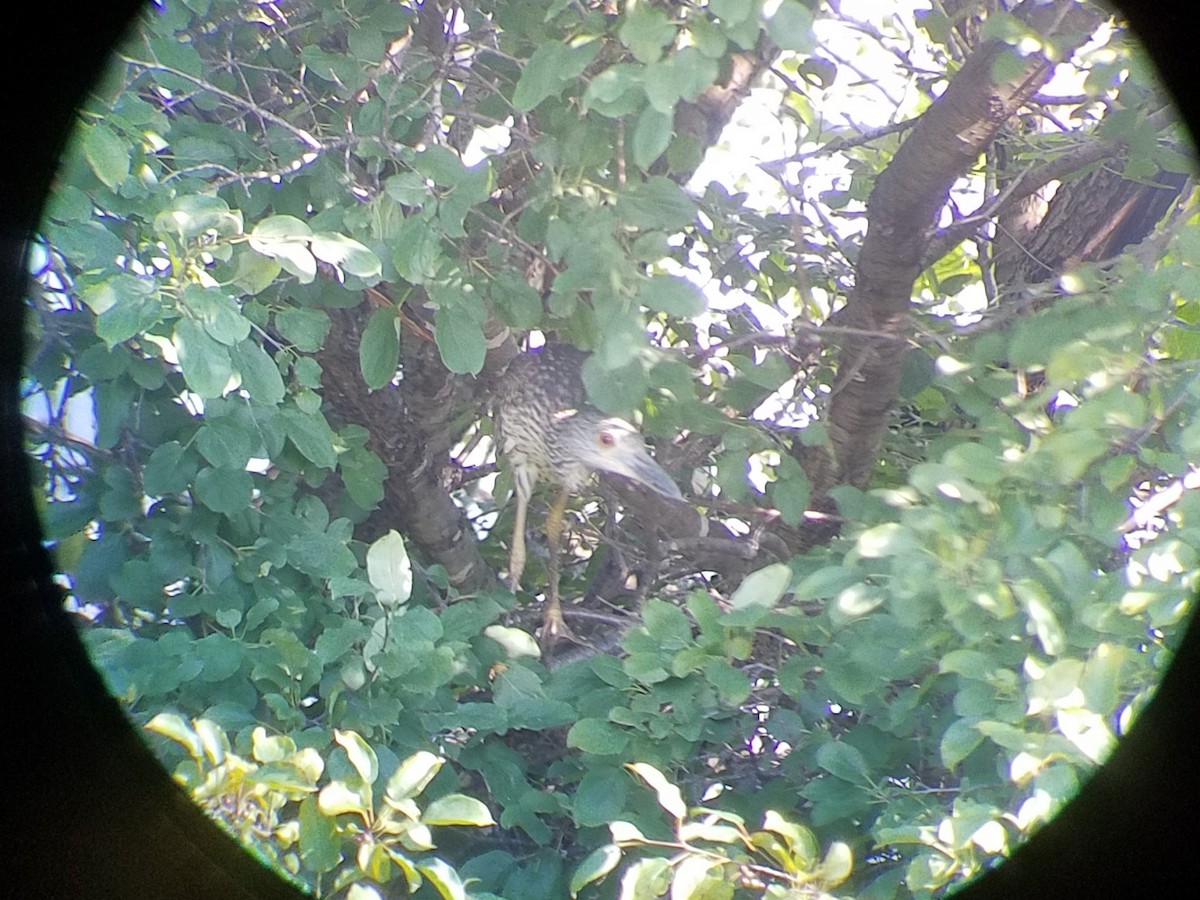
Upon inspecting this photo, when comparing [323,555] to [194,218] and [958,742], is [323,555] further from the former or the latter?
[958,742]

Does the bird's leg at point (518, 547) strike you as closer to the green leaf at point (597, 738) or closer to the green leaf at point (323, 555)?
the green leaf at point (323, 555)

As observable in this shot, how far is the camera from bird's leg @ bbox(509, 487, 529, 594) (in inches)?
70.9

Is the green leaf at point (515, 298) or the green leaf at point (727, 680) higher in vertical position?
the green leaf at point (515, 298)

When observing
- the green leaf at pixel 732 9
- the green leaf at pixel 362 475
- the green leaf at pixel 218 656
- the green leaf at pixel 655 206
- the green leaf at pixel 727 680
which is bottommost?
the green leaf at pixel 218 656

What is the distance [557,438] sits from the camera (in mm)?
1655

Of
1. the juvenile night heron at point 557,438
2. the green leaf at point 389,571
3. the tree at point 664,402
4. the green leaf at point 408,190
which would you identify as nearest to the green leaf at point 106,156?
the tree at point 664,402

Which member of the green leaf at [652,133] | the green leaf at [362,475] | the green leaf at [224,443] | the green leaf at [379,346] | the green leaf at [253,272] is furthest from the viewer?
the green leaf at [362,475]

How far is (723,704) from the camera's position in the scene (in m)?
1.22

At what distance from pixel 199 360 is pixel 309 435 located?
267 mm

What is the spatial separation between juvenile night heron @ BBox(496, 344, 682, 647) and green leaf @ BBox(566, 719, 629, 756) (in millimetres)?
476

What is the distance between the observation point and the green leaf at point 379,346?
53.5 inches

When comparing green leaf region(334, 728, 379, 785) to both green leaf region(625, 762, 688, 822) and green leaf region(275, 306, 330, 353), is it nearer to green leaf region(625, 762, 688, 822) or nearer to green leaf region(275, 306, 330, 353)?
green leaf region(625, 762, 688, 822)

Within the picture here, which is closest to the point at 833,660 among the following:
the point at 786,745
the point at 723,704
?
the point at 723,704

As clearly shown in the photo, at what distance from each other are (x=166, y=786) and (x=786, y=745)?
775 mm
